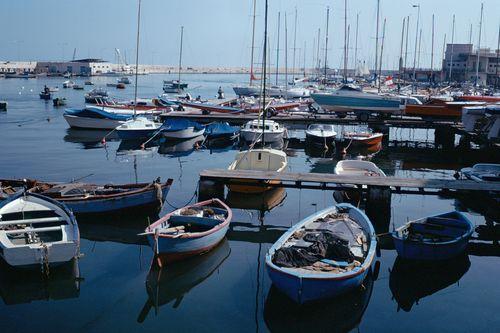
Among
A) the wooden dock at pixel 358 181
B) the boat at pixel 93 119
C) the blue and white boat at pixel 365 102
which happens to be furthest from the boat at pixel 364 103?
the wooden dock at pixel 358 181

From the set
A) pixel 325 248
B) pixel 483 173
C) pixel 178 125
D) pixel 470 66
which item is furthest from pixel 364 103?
pixel 470 66

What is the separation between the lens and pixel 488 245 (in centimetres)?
1719

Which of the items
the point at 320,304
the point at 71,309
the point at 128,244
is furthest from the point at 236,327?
the point at 128,244

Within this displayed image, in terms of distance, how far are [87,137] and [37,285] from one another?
3045 centimetres

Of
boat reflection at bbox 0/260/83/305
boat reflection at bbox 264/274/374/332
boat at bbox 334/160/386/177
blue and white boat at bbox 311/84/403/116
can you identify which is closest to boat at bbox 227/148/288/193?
boat at bbox 334/160/386/177

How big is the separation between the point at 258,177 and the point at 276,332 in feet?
30.9

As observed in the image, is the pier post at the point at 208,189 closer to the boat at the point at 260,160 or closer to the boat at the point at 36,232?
the boat at the point at 260,160

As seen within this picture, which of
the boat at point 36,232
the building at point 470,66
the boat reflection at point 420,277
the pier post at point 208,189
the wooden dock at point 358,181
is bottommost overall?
the boat reflection at point 420,277

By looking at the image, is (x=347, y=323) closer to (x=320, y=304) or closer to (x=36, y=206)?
(x=320, y=304)

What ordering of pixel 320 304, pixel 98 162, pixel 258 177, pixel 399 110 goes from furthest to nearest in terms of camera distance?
pixel 399 110 < pixel 98 162 < pixel 258 177 < pixel 320 304

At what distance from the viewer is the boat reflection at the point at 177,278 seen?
12.7 meters

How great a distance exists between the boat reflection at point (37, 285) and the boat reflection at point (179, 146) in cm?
2079

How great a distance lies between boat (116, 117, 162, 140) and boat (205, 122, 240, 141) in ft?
12.8

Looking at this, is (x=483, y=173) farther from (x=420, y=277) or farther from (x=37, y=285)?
(x=37, y=285)
